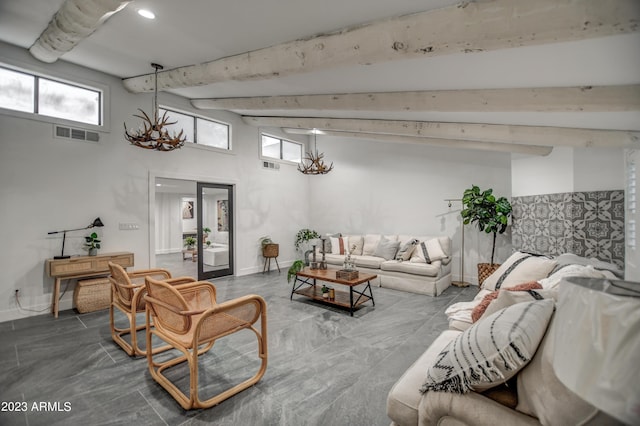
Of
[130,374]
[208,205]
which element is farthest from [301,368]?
[208,205]

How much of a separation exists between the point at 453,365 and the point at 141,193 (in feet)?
17.9

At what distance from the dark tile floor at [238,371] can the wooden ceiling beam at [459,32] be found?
255cm

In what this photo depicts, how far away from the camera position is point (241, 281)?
6.11 metres

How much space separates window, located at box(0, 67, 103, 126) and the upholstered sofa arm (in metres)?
5.77

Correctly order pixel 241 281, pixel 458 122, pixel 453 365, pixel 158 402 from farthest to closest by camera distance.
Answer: pixel 241 281
pixel 458 122
pixel 158 402
pixel 453 365

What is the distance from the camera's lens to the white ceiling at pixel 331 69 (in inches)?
76.2

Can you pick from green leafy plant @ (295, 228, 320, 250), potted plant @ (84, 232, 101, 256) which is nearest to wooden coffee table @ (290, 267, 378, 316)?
green leafy plant @ (295, 228, 320, 250)

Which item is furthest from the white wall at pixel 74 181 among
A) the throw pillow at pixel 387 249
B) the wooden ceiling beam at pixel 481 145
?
the wooden ceiling beam at pixel 481 145

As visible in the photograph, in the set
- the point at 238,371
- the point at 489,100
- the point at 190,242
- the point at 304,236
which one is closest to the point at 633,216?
the point at 489,100

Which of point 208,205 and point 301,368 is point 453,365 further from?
point 208,205

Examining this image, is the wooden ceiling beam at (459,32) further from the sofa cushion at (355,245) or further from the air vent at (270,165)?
the sofa cushion at (355,245)

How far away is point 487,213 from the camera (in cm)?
504

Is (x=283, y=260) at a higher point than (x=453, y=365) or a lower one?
lower

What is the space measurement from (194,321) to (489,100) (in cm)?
332
